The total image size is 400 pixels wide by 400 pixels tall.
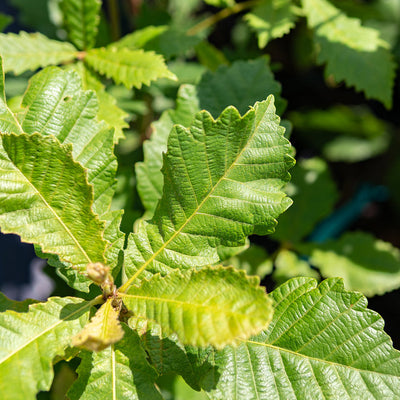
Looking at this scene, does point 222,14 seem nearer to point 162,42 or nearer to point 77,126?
point 162,42

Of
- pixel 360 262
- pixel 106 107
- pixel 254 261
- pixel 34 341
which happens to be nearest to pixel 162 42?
pixel 106 107

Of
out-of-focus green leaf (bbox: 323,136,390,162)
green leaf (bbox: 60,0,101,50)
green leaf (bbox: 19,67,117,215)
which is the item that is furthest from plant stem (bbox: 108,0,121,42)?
out-of-focus green leaf (bbox: 323,136,390,162)

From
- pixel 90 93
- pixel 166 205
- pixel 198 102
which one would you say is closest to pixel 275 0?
pixel 198 102

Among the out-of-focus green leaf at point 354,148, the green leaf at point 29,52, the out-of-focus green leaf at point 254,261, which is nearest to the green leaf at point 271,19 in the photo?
the green leaf at point 29,52

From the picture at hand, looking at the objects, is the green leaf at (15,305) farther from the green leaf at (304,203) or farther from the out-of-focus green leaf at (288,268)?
the green leaf at (304,203)

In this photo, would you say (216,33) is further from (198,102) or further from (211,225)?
(211,225)

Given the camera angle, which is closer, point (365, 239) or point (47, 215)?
point (47, 215)

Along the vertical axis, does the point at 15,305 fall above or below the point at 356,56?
below
